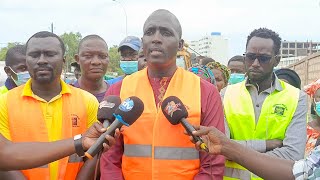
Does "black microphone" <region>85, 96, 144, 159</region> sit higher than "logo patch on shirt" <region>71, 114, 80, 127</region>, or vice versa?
"black microphone" <region>85, 96, 144, 159</region>

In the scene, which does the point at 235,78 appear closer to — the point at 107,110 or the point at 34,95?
the point at 34,95

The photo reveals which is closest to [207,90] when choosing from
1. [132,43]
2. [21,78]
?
[21,78]

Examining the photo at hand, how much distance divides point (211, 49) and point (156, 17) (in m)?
60.9

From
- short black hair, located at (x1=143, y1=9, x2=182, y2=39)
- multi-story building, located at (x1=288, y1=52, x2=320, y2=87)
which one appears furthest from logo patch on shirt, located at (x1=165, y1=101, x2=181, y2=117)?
multi-story building, located at (x1=288, y1=52, x2=320, y2=87)

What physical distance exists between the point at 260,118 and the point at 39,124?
1.85 m

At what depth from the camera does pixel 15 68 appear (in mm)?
5770

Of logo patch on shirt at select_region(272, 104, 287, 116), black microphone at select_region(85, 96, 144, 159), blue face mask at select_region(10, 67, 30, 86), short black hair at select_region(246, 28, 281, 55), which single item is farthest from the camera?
blue face mask at select_region(10, 67, 30, 86)

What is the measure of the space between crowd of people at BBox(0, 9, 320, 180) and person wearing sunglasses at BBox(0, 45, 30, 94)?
129 centimetres

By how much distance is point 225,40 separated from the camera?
66938mm

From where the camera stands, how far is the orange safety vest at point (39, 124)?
3891mm

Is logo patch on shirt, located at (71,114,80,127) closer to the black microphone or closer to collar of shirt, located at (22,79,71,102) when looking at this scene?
collar of shirt, located at (22,79,71,102)

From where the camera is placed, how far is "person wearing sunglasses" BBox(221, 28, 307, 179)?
409 cm

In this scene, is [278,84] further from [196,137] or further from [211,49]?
[211,49]

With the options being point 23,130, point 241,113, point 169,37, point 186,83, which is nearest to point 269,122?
point 241,113
